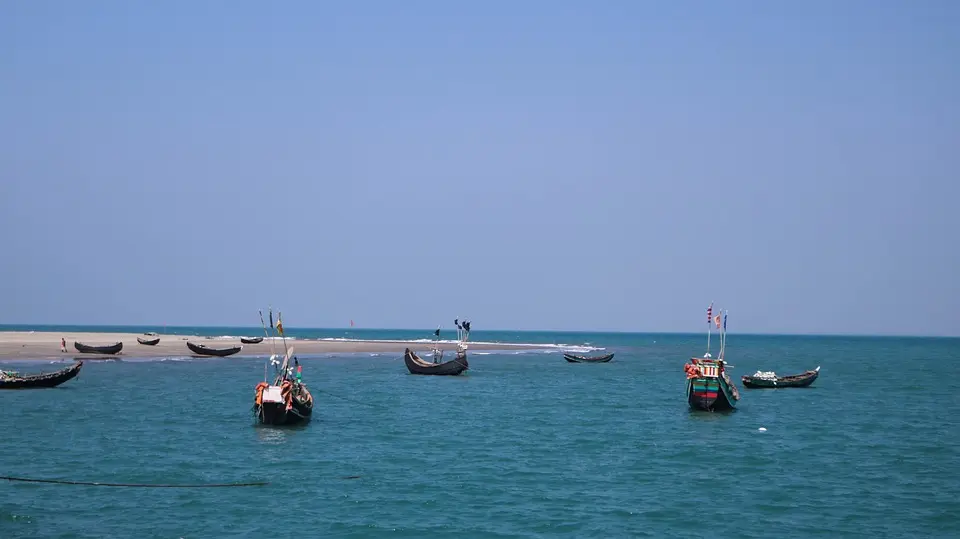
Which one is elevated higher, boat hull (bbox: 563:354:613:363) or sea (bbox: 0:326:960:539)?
boat hull (bbox: 563:354:613:363)

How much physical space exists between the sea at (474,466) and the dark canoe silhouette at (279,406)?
0.75m

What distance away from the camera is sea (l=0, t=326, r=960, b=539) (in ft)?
77.7

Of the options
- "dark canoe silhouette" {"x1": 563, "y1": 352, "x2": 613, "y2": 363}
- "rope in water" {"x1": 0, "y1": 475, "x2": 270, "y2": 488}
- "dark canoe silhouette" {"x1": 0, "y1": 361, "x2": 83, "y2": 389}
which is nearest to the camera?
"rope in water" {"x1": 0, "y1": 475, "x2": 270, "y2": 488}

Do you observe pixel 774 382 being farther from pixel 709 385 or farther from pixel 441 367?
pixel 441 367

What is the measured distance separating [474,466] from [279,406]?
1135 centimetres

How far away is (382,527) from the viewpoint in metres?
23.2

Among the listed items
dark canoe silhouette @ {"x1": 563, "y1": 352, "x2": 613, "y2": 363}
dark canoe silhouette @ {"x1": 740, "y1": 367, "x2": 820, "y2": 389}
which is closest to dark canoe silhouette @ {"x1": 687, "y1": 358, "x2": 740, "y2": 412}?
dark canoe silhouette @ {"x1": 740, "y1": 367, "x2": 820, "y2": 389}

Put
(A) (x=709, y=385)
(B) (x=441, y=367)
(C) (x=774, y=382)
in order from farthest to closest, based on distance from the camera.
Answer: (B) (x=441, y=367) → (C) (x=774, y=382) → (A) (x=709, y=385)

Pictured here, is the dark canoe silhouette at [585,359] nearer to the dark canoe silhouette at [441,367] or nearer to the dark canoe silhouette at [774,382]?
the dark canoe silhouette at [441,367]

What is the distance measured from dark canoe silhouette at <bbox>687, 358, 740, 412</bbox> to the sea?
944 millimetres

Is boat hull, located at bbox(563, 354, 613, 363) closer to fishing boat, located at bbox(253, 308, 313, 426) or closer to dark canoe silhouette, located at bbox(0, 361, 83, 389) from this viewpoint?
dark canoe silhouette, located at bbox(0, 361, 83, 389)

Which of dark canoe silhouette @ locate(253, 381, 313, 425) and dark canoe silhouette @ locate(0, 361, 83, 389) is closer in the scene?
dark canoe silhouette @ locate(253, 381, 313, 425)

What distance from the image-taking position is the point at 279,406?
3947 centimetres

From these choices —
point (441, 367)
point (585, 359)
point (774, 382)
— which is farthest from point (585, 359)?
point (774, 382)
